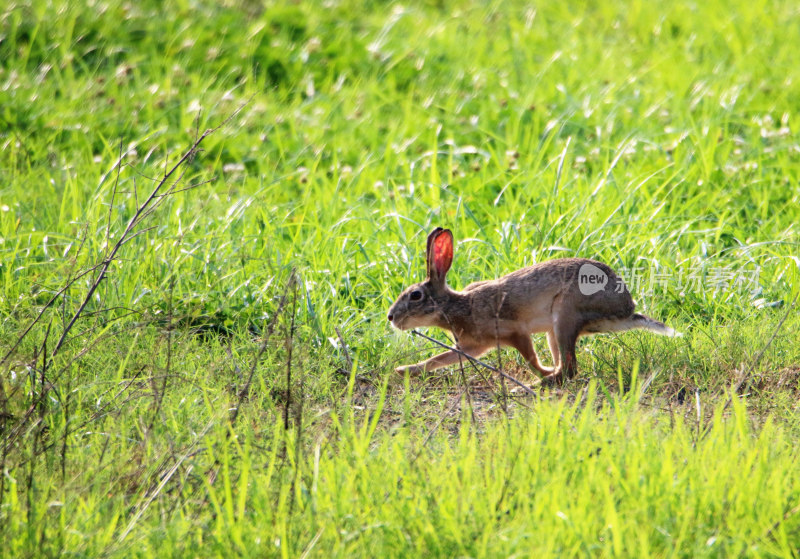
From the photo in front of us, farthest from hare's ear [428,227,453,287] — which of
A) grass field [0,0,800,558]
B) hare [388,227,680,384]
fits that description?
grass field [0,0,800,558]

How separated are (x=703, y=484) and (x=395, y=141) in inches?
176

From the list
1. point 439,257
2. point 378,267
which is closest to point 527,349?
point 439,257

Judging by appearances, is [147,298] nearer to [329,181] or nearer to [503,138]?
[329,181]

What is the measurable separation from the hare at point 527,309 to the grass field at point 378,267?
0.16 m

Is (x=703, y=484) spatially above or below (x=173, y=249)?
above

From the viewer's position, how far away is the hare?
4332 mm

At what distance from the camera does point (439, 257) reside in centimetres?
459

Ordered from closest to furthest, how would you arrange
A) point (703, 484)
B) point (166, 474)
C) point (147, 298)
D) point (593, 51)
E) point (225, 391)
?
point (703, 484) → point (166, 474) → point (225, 391) → point (147, 298) → point (593, 51)

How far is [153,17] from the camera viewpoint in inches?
357

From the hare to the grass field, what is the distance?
0.16 metres

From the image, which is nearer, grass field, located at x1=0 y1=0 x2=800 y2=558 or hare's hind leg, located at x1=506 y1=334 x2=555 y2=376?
grass field, located at x1=0 y1=0 x2=800 y2=558

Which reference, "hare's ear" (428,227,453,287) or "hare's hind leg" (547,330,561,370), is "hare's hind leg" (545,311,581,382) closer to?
"hare's hind leg" (547,330,561,370)

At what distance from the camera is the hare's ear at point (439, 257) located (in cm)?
452

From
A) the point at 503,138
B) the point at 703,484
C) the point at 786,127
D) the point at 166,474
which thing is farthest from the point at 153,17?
the point at 703,484
